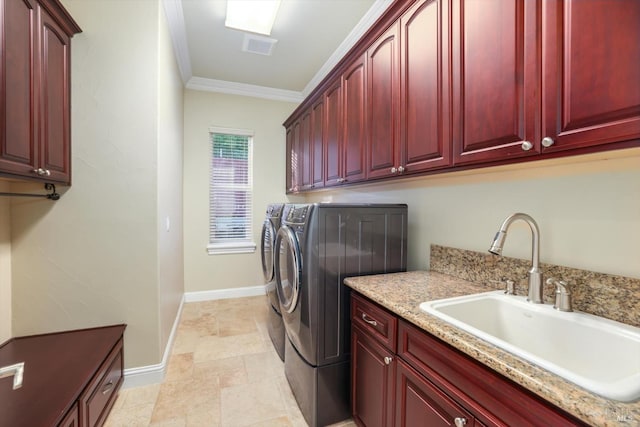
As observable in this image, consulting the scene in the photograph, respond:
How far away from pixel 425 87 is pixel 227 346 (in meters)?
2.58

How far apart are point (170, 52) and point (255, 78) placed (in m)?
1.22

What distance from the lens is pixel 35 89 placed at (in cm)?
154

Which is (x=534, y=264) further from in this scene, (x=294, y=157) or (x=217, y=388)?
(x=294, y=157)

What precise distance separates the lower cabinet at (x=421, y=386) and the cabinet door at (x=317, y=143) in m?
1.51

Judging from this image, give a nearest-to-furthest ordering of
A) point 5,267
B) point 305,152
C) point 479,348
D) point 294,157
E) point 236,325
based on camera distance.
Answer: point 479,348 → point 5,267 → point 236,325 → point 305,152 → point 294,157

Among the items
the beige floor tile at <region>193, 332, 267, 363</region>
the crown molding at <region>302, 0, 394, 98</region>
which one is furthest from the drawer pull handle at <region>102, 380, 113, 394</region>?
the crown molding at <region>302, 0, 394, 98</region>

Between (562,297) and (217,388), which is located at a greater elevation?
(562,297)

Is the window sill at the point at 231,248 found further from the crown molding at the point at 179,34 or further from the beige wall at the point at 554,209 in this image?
the beige wall at the point at 554,209

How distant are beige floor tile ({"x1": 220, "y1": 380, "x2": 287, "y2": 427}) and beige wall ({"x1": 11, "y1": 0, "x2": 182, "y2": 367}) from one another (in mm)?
667

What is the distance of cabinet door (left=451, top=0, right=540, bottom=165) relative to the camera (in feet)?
3.32

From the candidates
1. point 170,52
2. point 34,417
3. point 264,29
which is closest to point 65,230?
point 34,417

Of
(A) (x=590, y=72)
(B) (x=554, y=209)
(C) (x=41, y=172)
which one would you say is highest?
(A) (x=590, y=72)

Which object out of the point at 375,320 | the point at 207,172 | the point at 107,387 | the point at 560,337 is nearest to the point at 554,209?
the point at 560,337

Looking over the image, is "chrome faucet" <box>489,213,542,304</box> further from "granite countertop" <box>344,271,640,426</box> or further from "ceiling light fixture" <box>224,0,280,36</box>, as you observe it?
"ceiling light fixture" <box>224,0,280,36</box>
